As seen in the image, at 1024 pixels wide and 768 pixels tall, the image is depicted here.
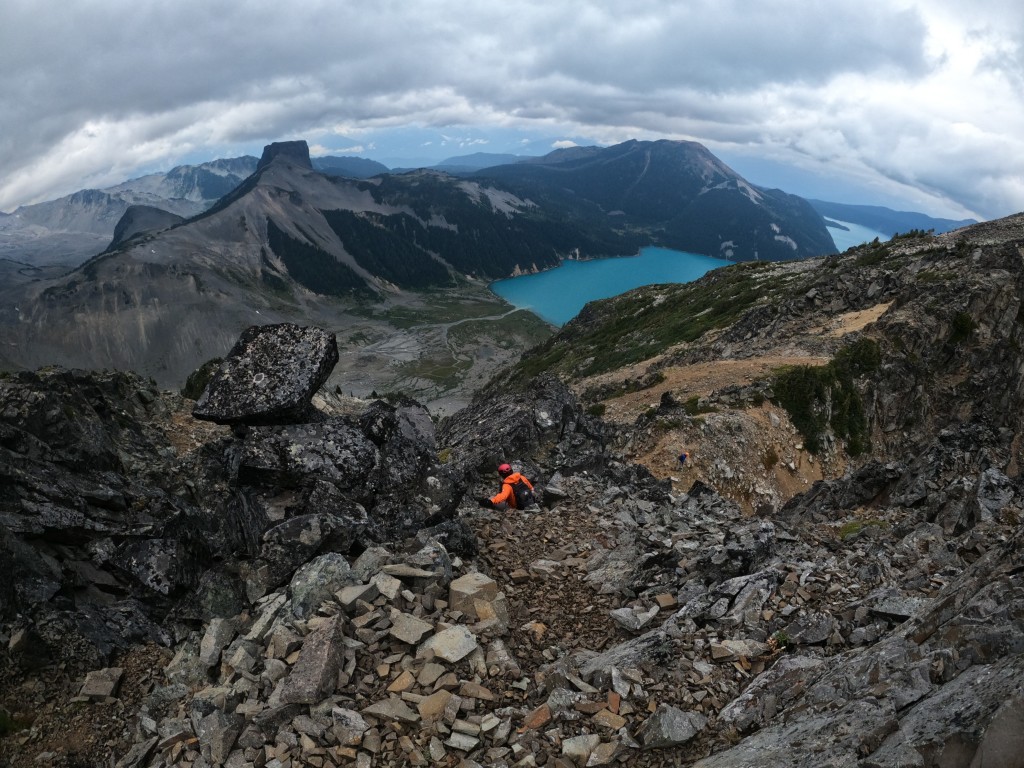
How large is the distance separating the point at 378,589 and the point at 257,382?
8486mm

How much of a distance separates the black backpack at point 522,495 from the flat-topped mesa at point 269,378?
673 cm

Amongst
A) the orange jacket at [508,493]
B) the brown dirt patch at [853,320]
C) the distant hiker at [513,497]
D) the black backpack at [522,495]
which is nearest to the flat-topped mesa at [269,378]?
the distant hiker at [513,497]

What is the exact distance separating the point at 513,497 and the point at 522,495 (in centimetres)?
29

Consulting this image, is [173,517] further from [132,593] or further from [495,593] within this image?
[495,593]

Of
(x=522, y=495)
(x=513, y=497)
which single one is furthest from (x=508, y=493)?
(x=522, y=495)

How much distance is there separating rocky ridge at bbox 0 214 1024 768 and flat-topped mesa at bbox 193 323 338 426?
80 cm

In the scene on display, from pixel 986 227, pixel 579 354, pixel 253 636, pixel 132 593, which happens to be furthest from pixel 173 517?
pixel 986 227

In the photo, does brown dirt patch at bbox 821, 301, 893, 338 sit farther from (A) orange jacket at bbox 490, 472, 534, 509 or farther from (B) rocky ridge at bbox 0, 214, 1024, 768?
(A) orange jacket at bbox 490, 472, 534, 509

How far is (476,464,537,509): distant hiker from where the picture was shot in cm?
1773

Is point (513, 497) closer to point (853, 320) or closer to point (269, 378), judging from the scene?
point (269, 378)

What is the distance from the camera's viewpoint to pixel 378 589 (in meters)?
10.8

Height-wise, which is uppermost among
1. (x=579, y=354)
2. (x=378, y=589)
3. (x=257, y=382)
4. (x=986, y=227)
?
(x=986, y=227)

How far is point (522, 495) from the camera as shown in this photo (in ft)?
59.3

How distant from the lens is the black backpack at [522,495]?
18.0m
